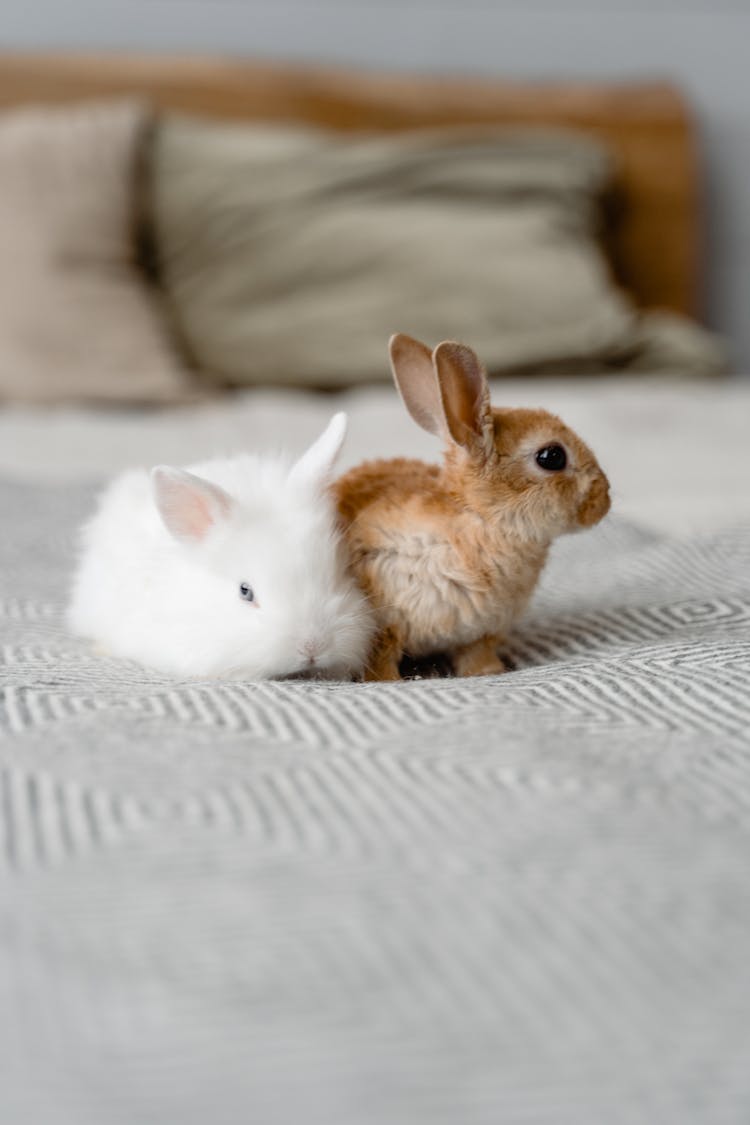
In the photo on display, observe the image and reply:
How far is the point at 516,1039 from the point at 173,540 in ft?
1.62

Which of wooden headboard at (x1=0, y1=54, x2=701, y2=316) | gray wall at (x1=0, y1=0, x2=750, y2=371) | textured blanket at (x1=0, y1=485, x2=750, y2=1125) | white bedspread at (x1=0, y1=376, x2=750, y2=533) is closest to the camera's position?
textured blanket at (x1=0, y1=485, x2=750, y2=1125)

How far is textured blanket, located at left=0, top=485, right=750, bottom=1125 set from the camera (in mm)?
376

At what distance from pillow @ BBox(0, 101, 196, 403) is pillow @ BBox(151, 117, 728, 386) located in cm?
14

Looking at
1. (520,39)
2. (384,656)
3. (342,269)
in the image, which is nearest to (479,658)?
(384,656)

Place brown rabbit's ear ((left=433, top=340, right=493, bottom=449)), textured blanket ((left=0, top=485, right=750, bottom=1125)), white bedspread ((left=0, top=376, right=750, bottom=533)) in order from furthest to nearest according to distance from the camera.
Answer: white bedspread ((left=0, top=376, right=750, bottom=533)) → brown rabbit's ear ((left=433, top=340, right=493, bottom=449)) → textured blanket ((left=0, top=485, right=750, bottom=1125))

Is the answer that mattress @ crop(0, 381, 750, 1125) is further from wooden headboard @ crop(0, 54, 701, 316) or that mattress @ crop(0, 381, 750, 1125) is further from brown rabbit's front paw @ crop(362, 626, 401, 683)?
wooden headboard @ crop(0, 54, 701, 316)

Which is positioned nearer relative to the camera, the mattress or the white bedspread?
the mattress

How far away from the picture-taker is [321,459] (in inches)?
32.2

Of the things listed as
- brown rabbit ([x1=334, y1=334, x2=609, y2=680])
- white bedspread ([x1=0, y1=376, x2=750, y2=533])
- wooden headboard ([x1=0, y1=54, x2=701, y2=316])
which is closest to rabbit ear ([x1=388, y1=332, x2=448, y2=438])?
brown rabbit ([x1=334, y1=334, x2=609, y2=680])

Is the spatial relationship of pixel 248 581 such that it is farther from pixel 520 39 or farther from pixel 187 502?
pixel 520 39

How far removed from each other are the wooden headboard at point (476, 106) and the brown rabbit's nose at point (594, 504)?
6.53ft

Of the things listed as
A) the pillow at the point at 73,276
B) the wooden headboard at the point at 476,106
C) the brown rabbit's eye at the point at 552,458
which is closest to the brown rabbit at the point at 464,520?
the brown rabbit's eye at the point at 552,458

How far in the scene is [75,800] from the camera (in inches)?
20.8

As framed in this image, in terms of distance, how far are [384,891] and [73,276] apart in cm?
180
